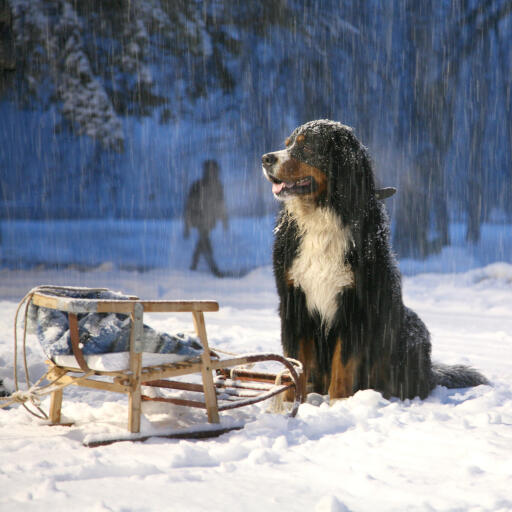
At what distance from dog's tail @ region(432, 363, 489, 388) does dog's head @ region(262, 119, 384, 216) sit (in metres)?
1.50

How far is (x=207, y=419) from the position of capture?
287 centimetres

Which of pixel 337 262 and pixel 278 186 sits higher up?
pixel 278 186

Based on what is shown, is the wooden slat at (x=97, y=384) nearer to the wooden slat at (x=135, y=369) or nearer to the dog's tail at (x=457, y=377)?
the wooden slat at (x=135, y=369)

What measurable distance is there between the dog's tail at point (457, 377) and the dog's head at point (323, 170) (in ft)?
4.94

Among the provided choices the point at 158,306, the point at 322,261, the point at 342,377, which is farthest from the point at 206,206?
the point at 158,306

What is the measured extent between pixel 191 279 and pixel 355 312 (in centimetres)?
1016

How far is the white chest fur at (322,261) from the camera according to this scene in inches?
134

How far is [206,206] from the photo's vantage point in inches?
563

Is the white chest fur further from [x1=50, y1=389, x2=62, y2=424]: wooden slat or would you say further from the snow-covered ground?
[x1=50, y1=389, x2=62, y2=424]: wooden slat

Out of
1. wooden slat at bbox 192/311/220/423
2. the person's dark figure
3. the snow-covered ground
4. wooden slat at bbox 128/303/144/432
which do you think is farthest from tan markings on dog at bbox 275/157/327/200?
the person's dark figure

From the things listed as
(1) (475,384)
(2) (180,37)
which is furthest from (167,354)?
(2) (180,37)

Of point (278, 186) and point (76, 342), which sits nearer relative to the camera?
point (76, 342)

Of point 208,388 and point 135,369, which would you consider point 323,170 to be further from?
point 135,369

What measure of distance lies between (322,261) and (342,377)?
2.23 ft
